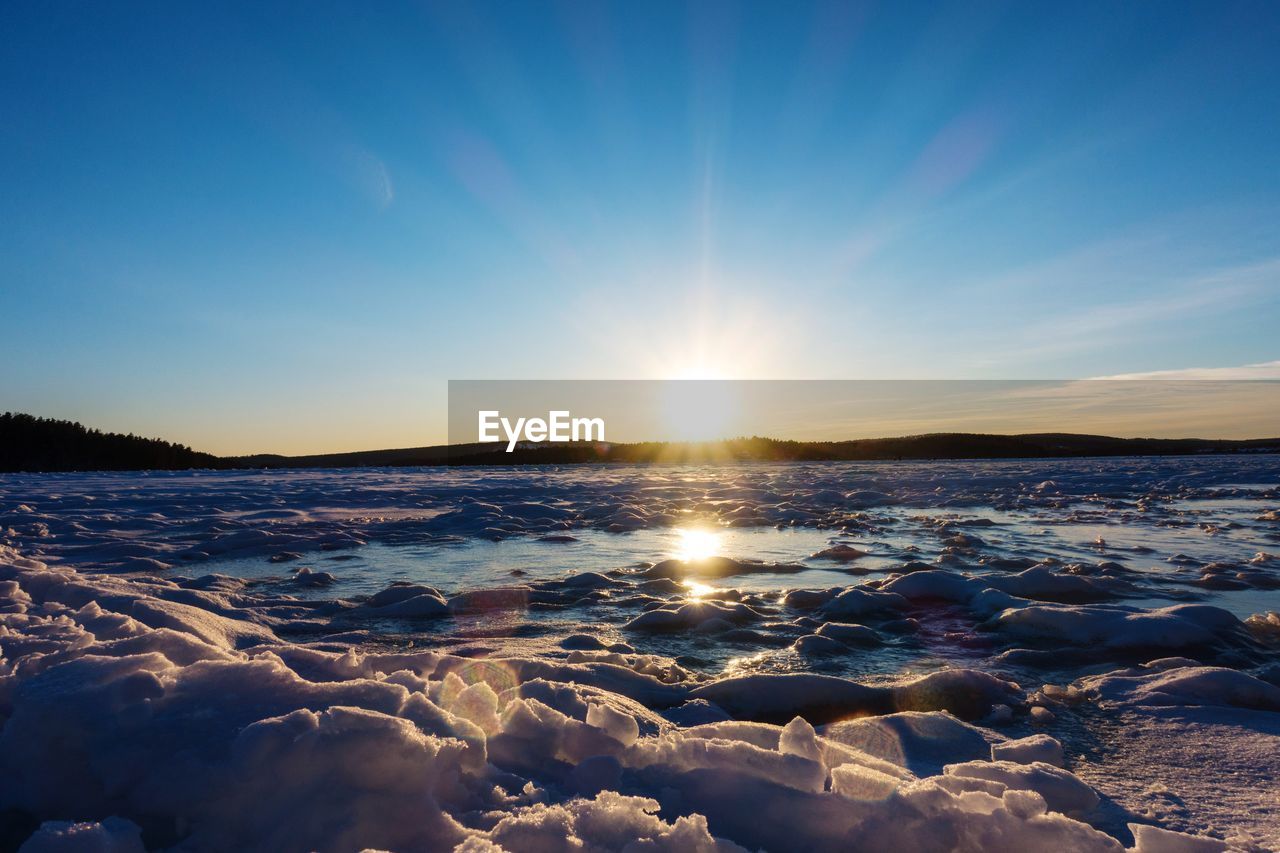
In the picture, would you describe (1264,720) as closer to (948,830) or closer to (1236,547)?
(948,830)

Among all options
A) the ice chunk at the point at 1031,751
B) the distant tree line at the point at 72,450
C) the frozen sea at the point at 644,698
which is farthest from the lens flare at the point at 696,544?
the distant tree line at the point at 72,450

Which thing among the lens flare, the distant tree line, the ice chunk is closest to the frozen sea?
the ice chunk

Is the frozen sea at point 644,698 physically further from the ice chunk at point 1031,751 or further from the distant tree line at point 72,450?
the distant tree line at point 72,450

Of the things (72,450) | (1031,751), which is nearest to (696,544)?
(1031,751)

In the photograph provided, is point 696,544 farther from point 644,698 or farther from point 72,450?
point 72,450

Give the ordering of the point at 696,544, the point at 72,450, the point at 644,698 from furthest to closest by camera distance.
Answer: the point at 72,450
the point at 696,544
the point at 644,698

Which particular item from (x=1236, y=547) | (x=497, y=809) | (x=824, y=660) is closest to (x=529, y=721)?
(x=497, y=809)
